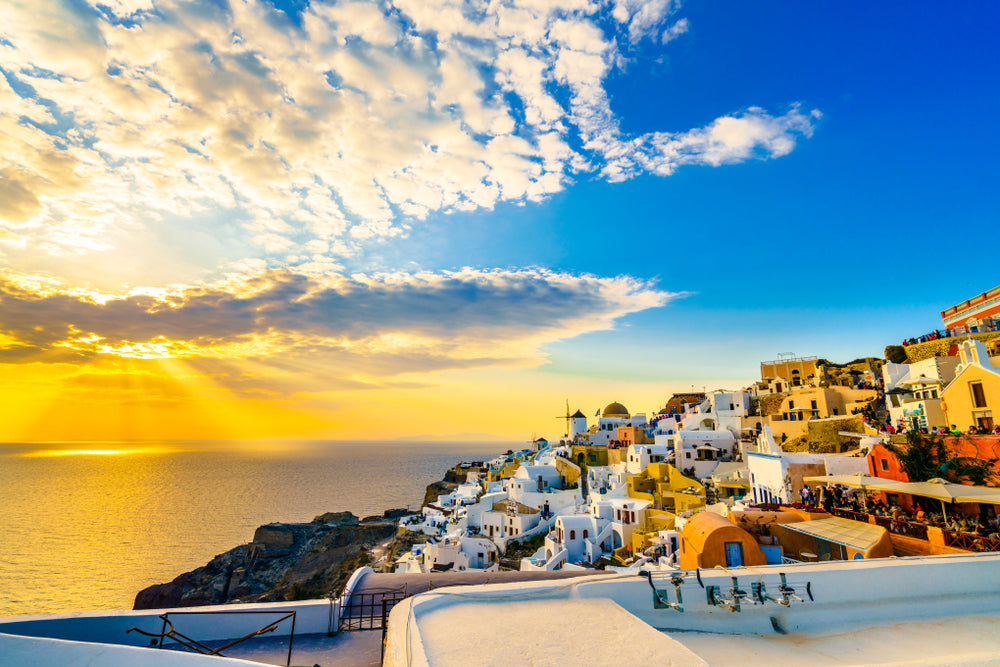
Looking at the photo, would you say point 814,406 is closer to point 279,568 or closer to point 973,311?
point 973,311

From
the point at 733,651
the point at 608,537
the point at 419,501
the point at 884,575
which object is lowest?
the point at 419,501

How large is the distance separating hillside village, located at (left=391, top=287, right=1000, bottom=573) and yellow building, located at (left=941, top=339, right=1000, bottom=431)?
0.25 ft

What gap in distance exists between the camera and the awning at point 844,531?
12492mm

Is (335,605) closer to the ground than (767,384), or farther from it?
closer to the ground

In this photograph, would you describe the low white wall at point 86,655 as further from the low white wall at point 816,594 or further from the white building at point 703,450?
the white building at point 703,450

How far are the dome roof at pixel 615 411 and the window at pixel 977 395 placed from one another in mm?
50447

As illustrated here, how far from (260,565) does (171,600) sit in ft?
39.6

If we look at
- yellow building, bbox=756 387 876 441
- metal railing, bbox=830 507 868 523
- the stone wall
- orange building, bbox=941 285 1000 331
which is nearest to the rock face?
metal railing, bbox=830 507 868 523

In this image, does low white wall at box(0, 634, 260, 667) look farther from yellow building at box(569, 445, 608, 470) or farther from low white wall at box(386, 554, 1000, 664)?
yellow building at box(569, 445, 608, 470)

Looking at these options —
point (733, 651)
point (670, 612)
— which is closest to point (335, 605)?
point (670, 612)

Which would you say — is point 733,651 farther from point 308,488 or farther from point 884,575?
point 308,488

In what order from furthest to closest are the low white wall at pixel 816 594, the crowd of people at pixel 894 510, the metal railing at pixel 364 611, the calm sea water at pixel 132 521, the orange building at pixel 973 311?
the calm sea water at pixel 132 521 → the orange building at pixel 973 311 → the crowd of people at pixel 894 510 → the metal railing at pixel 364 611 → the low white wall at pixel 816 594

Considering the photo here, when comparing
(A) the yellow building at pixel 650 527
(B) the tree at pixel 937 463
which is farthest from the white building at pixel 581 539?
(B) the tree at pixel 937 463

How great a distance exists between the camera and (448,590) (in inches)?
269
